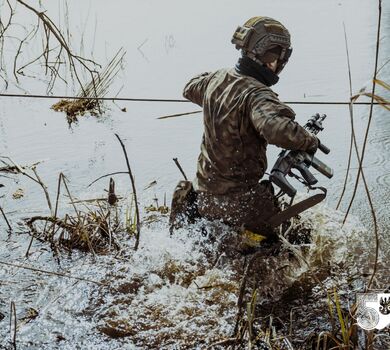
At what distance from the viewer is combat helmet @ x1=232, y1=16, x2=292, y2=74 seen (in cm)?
353

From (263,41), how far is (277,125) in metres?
0.61

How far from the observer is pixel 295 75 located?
28.1 ft

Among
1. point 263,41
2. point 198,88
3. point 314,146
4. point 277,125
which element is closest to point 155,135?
point 198,88

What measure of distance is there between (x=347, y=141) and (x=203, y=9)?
9.10 m

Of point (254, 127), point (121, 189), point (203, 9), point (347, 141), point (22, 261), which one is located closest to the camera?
point (254, 127)

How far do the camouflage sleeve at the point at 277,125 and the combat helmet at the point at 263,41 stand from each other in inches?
13.6

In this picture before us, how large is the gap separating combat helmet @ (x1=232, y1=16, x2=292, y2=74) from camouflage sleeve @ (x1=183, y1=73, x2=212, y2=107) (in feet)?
1.27

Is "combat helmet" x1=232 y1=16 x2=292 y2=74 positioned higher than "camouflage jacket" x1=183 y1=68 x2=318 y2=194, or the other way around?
"combat helmet" x1=232 y1=16 x2=292 y2=74

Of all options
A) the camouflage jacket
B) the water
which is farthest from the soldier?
the water

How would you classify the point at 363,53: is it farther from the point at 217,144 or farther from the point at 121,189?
the point at 217,144

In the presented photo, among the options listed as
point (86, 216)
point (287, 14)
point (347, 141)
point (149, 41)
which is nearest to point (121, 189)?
point (86, 216)

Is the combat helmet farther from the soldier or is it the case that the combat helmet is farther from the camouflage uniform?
the camouflage uniform

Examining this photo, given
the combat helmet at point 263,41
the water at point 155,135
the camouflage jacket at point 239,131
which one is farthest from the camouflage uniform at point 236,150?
the water at point 155,135

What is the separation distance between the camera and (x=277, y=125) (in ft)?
10.6
